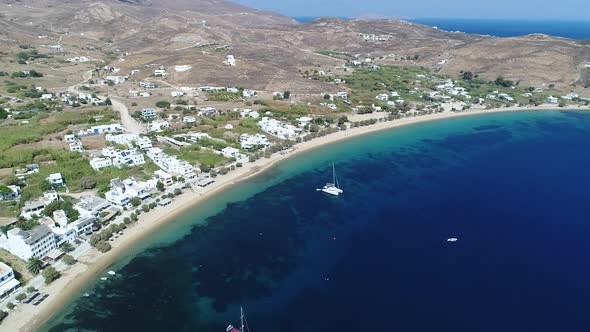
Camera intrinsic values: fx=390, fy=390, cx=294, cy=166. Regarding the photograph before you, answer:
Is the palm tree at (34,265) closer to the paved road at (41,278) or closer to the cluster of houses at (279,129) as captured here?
the paved road at (41,278)

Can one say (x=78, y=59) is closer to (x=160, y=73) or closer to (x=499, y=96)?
(x=160, y=73)

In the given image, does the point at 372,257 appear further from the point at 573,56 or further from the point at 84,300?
the point at 573,56

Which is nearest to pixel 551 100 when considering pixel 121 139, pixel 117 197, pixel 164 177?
pixel 164 177

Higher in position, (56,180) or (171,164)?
(171,164)

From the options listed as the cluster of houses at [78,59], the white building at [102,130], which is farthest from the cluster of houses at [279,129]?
the cluster of houses at [78,59]

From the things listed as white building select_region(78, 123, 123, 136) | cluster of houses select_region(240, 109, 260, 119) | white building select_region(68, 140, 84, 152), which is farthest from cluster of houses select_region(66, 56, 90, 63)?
white building select_region(68, 140, 84, 152)

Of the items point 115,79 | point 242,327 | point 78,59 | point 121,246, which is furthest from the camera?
point 78,59
